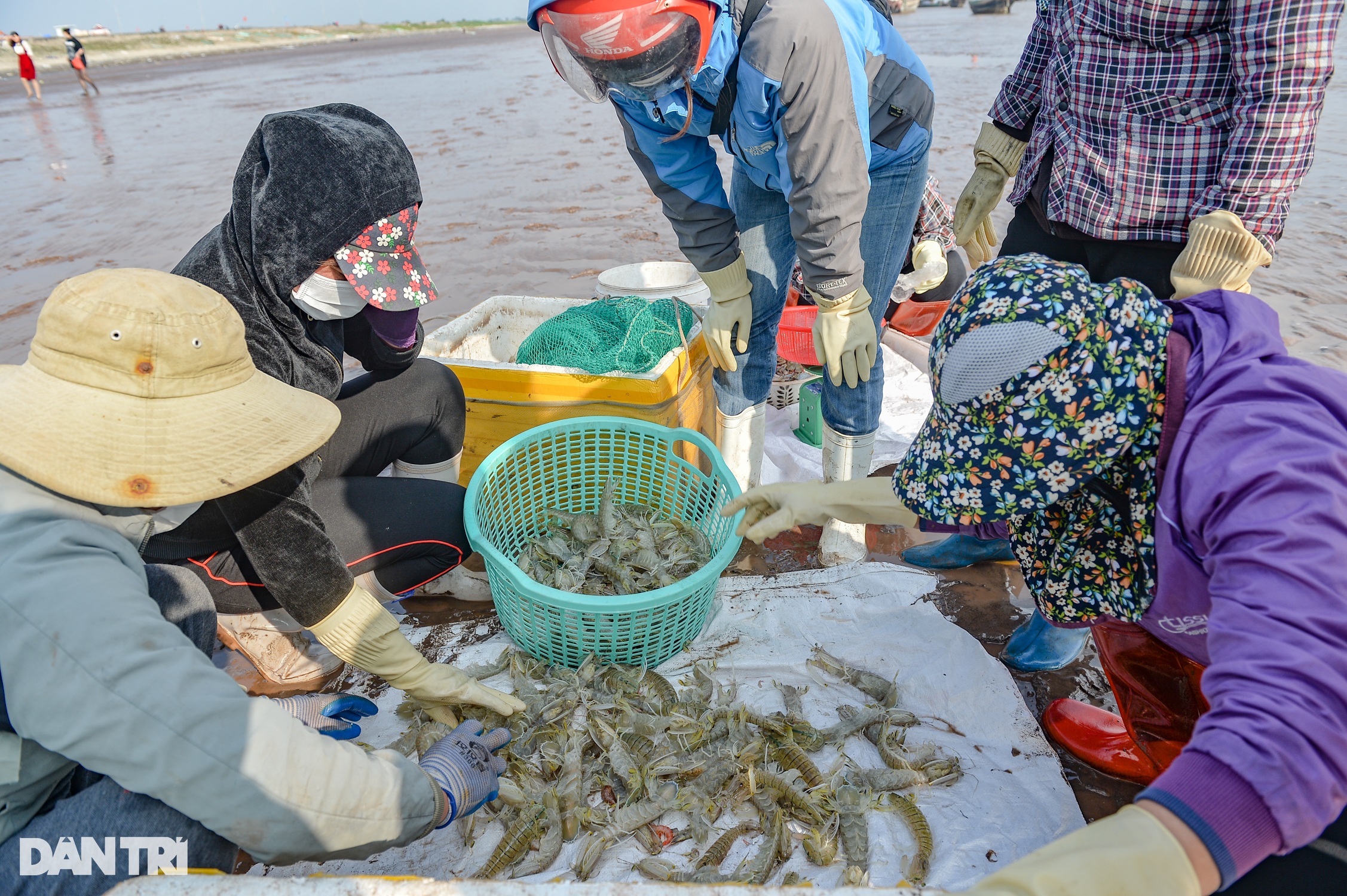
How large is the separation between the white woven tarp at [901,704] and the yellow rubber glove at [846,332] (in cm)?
75

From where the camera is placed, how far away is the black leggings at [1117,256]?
217 centimetres

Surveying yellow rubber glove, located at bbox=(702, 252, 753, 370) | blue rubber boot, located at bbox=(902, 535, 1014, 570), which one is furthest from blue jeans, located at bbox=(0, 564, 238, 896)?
blue rubber boot, located at bbox=(902, 535, 1014, 570)

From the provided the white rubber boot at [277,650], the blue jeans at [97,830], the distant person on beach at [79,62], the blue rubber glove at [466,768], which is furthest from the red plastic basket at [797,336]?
the distant person on beach at [79,62]

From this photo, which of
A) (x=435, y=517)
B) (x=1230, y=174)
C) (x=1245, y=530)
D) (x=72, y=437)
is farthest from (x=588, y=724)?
(x=1230, y=174)

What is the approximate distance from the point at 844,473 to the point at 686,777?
1290 millimetres

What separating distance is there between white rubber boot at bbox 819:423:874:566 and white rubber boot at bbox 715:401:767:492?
274 mm

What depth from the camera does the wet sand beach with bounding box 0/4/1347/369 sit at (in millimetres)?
5641

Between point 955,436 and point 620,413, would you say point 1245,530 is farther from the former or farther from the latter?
point 620,413

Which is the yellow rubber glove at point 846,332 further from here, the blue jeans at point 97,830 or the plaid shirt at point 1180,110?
the blue jeans at point 97,830

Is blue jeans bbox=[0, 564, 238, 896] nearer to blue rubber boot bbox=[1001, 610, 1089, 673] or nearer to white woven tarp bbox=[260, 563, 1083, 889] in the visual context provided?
white woven tarp bbox=[260, 563, 1083, 889]

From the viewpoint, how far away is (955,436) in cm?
139

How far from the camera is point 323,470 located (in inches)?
98.6
